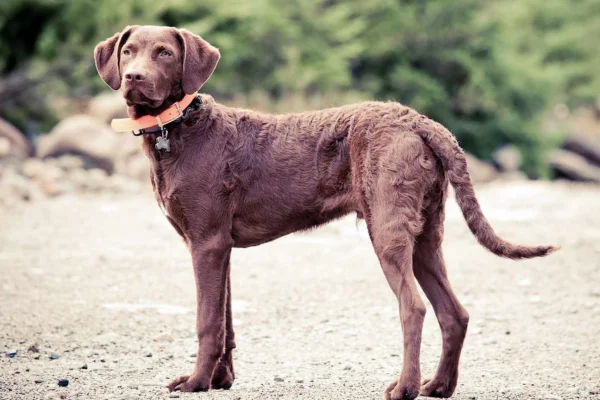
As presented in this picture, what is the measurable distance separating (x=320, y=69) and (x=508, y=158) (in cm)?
619

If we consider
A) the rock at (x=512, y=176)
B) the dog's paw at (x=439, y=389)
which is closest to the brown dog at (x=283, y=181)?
the dog's paw at (x=439, y=389)

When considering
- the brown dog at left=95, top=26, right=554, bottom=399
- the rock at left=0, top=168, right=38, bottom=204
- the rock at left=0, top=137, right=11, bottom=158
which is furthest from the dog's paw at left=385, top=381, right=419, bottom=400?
the rock at left=0, top=137, right=11, bottom=158

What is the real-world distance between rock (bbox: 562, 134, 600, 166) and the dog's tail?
953 inches

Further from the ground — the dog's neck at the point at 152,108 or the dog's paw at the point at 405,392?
the dog's neck at the point at 152,108

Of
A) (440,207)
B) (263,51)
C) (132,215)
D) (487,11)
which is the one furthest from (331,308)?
(487,11)

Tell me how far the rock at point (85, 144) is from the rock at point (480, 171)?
907cm

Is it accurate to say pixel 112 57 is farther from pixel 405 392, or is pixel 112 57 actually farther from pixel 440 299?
pixel 405 392

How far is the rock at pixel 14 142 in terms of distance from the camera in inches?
653

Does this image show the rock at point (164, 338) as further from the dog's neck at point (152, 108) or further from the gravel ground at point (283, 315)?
the dog's neck at point (152, 108)

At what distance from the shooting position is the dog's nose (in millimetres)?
5008

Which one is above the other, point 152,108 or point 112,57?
point 112,57

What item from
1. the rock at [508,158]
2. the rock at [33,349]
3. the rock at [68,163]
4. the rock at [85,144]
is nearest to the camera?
the rock at [33,349]

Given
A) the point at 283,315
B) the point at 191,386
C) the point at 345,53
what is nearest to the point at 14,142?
the point at 345,53

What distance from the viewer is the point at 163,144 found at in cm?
526
